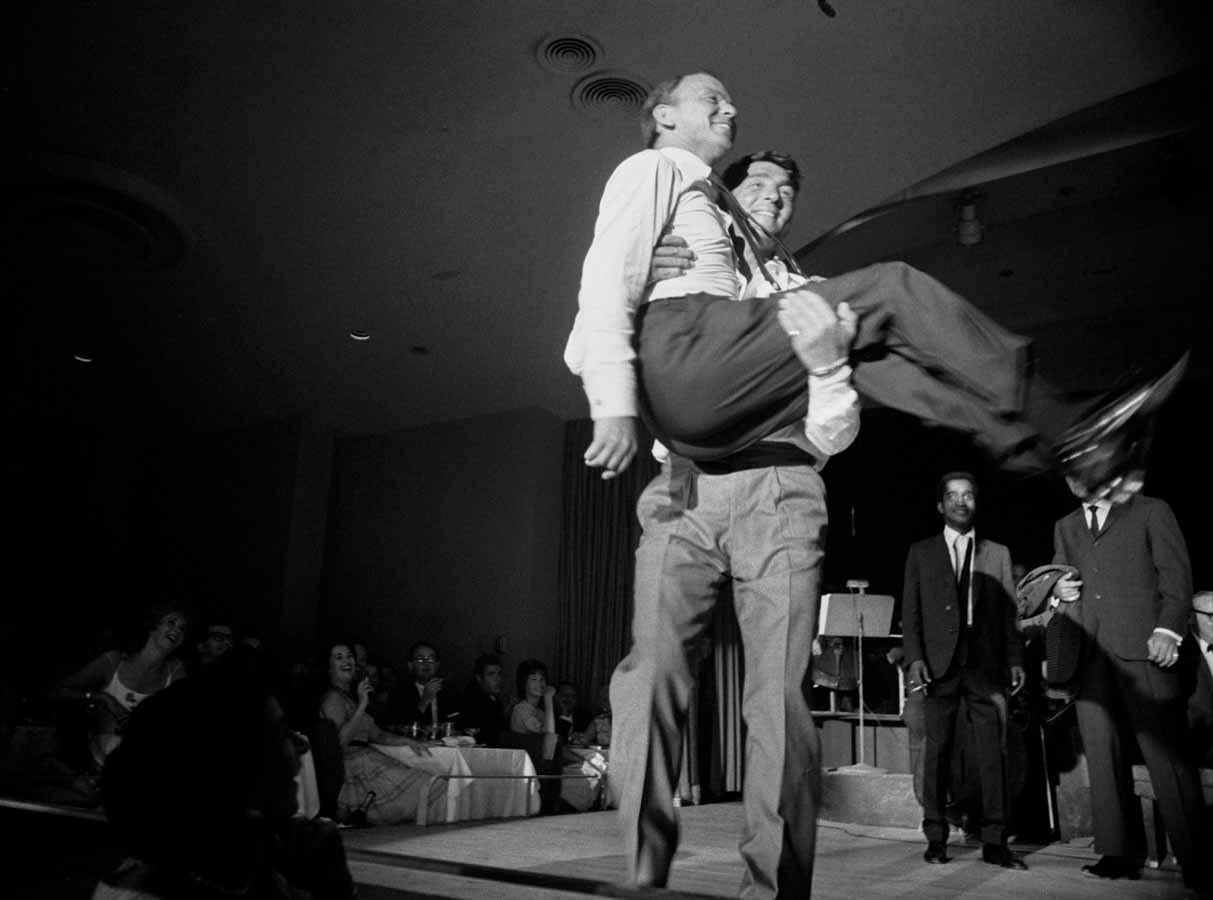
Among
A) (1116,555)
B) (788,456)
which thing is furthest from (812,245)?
(788,456)

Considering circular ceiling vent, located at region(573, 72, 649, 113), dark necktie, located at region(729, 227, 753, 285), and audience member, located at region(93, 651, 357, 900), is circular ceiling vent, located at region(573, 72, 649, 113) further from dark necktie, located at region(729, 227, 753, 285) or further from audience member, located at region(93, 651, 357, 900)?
audience member, located at region(93, 651, 357, 900)

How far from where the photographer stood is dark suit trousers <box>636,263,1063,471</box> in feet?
4.64

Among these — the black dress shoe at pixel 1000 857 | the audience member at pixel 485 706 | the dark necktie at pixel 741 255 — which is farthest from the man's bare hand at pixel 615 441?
the audience member at pixel 485 706

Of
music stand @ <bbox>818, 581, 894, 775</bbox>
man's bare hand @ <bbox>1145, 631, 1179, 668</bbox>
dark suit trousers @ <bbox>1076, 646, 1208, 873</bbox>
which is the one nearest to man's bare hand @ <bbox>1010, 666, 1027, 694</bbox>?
dark suit trousers @ <bbox>1076, 646, 1208, 873</bbox>

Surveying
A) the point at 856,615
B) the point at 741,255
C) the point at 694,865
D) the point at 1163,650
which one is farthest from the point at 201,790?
the point at 856,615

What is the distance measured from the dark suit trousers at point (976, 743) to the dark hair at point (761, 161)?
246cm

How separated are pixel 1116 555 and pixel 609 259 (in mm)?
2627

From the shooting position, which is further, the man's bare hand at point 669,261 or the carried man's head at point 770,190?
the carried man's head at point 770,190

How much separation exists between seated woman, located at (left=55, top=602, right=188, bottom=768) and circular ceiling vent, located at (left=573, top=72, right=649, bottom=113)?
9.64ft

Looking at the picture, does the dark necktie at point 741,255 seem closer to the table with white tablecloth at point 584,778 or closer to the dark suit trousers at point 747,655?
the dark suit trousers at point 747,655

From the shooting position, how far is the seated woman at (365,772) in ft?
16.5

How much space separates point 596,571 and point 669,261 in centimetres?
695

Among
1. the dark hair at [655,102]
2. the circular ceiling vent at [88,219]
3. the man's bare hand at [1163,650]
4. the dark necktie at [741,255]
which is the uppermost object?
the circular ceiling vent at [88,219]

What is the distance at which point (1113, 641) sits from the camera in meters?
3.34
